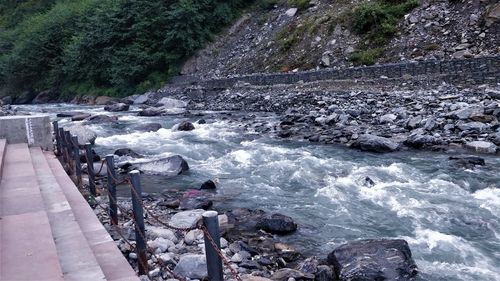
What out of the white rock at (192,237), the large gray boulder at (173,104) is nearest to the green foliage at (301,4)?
the large gray boulder at (173,104)

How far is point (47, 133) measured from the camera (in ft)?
32.7

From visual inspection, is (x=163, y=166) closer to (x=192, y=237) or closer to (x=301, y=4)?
(x=192, y=237)

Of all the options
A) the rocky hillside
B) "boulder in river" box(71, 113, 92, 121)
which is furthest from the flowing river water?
the rocky hillside

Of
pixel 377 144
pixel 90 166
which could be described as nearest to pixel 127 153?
pixel 90 166

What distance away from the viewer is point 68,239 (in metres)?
→ 4.38

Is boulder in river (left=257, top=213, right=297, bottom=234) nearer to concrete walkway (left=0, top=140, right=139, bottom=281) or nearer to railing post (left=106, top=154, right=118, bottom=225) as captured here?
railing post (left=106, top=154, right=118, bottom=225)

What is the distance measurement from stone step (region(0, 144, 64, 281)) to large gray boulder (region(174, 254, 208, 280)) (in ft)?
5.28

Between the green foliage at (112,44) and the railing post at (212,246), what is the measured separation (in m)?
33.0

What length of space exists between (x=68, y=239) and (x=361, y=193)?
6.17m

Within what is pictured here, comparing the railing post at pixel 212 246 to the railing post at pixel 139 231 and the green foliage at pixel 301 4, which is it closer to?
the railing post at pixel 139 231

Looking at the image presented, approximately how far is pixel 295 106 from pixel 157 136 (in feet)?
21.8

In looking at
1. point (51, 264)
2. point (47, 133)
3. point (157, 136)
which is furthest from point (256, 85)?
point (51, 264)

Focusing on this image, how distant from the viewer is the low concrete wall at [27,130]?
9.67 metres

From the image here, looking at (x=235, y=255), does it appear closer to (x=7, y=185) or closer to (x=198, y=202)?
(x=198, y=202)
